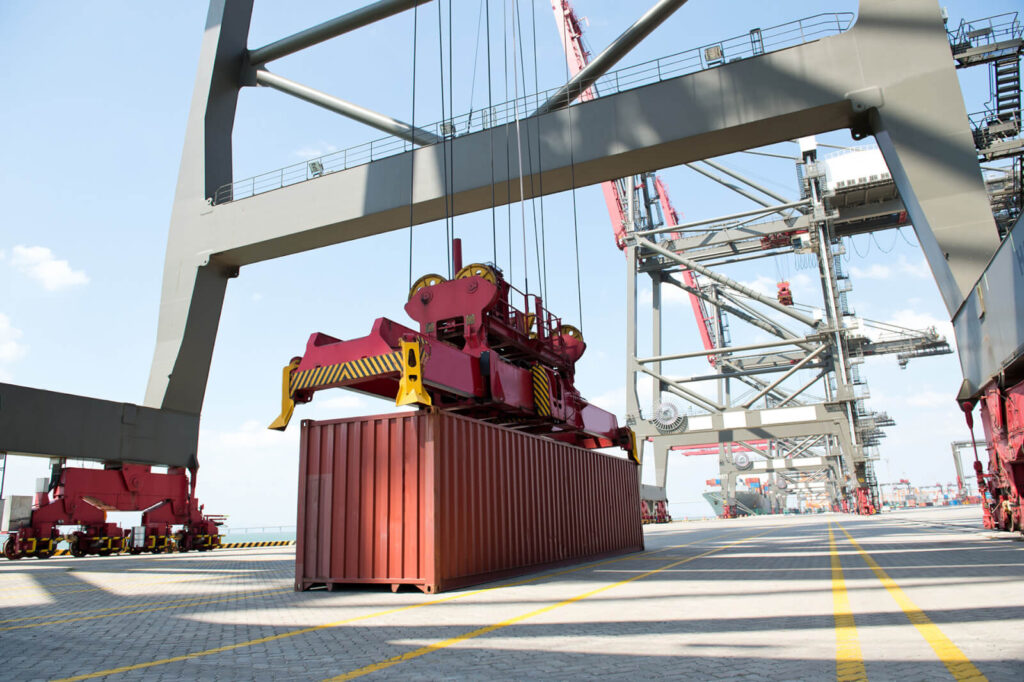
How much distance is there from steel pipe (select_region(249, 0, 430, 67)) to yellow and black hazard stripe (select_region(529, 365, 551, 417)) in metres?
9.98

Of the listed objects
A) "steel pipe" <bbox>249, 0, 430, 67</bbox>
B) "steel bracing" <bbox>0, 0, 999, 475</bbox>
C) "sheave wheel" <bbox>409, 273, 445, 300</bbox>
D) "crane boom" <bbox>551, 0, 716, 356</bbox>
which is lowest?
"sheave wheel" <bbox>409, 273, 445, 300</bbox>

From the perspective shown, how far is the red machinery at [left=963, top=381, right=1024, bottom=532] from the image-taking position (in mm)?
11281

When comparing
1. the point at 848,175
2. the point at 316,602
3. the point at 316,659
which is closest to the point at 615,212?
the point at 848,175

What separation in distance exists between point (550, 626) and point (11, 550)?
19.3m

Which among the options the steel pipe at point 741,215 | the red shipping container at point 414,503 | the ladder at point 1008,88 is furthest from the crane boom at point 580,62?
the red shipping container at point 414,503

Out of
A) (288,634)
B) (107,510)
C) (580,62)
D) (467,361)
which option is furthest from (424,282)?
(580,62)

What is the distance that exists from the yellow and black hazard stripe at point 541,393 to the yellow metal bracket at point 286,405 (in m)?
4.02

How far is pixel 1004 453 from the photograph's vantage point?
12.2 meters

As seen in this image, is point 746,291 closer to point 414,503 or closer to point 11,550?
point 414,503

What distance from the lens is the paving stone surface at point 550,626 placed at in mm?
4152

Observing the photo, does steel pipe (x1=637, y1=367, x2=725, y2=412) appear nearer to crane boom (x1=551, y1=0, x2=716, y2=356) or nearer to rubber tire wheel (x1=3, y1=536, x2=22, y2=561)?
crane boom (x1=551, y1=0, x2=716, y2=356)

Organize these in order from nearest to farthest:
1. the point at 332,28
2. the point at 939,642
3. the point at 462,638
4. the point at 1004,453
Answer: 1. the point at 939,642
2. the point at 462,638
3. the point at 1004,453
4. the point at 332,28

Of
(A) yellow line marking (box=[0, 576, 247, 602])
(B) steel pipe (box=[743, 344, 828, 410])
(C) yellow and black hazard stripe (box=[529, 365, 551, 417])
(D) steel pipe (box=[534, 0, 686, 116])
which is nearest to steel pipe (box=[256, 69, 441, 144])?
(D) steel pipe (box=[534, 0, 686, 116])

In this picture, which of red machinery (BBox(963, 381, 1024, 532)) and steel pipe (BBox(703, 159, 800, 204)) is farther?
steel pipe (BBox(703, 159, 800, 204))
